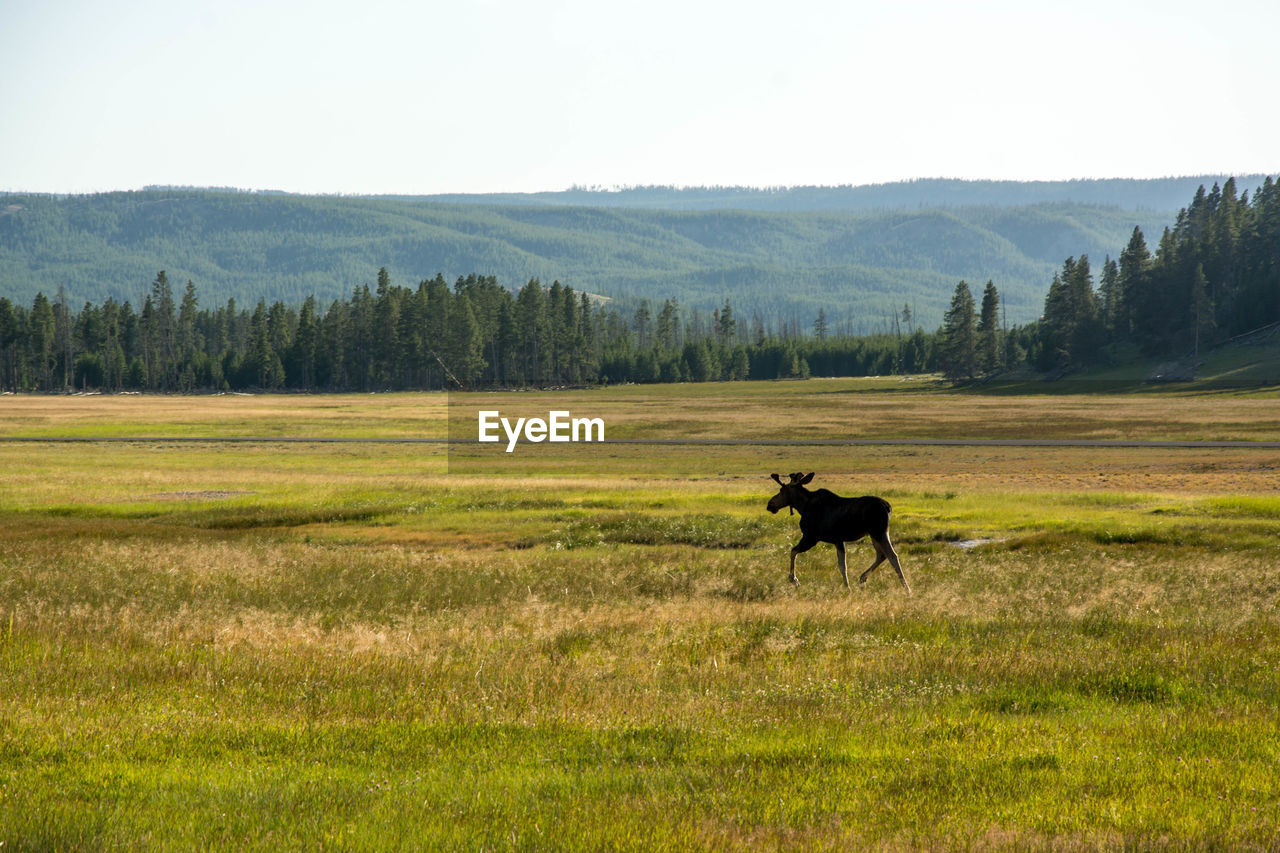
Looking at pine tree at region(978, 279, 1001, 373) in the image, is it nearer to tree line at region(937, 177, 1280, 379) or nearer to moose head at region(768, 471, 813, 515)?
tree line at region(937, 177, 1280, 379)

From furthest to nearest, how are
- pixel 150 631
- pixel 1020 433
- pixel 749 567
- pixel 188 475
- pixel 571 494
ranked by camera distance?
pixel 1020 433
pixel 188 475
pixel 571 494
pixel 749 567
pixel 150 631

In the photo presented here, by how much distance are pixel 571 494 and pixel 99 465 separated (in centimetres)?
3406

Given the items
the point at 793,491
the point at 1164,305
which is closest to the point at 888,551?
the point at 793,491

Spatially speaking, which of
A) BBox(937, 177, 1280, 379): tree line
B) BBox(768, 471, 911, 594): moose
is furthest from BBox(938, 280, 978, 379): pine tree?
BBox(768, 471, 911, 594): moose

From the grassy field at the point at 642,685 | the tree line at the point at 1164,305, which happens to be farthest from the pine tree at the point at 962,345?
the grassy field at the point at 642,685

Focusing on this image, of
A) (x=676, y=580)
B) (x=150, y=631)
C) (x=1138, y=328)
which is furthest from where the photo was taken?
(x=1138, y=328)

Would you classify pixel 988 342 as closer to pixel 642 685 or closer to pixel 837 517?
pixel 837 517

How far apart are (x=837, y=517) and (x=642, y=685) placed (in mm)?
7929

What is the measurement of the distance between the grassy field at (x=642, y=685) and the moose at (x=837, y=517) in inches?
38.9

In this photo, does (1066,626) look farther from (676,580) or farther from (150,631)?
(150,631)

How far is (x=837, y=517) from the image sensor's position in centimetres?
1923

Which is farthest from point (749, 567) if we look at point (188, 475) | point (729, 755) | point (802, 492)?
point (188, 475)

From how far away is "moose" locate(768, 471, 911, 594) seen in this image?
18859mm

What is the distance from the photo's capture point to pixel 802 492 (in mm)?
19312
